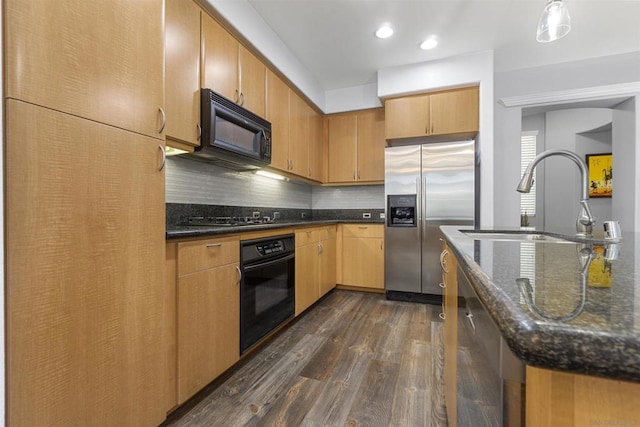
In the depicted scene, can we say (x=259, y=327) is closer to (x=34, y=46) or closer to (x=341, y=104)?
(x=34, y=46)

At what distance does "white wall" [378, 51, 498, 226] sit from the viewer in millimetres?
2963

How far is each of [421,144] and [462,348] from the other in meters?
2.87

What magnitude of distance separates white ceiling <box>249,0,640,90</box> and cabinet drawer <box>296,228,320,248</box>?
1824mm

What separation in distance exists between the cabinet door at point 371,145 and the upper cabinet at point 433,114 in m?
0.31

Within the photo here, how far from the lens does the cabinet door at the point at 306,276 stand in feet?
8.50

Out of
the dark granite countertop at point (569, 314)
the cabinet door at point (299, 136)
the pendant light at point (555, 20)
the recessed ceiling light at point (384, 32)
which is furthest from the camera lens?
the cabinet door at point (299, 136)

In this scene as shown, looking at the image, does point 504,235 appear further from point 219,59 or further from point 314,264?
point 219,59

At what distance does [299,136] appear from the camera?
3.22 m

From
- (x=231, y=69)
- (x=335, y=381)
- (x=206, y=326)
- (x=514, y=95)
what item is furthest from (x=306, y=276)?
(x=514, y=95)

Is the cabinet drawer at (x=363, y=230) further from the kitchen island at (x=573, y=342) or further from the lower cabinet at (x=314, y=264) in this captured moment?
the kitchen island at (x=573, y=342)

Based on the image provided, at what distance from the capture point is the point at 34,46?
2.90 ft

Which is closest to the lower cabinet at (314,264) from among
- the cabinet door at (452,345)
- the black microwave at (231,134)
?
the black microwave at (231,134)

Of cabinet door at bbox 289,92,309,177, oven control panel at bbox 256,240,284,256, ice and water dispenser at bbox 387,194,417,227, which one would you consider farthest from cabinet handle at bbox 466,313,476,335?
ice and water dispenser at bbox 387,194,417,227

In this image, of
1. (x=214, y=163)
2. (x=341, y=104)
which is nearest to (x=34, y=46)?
(x=214, y=163)
